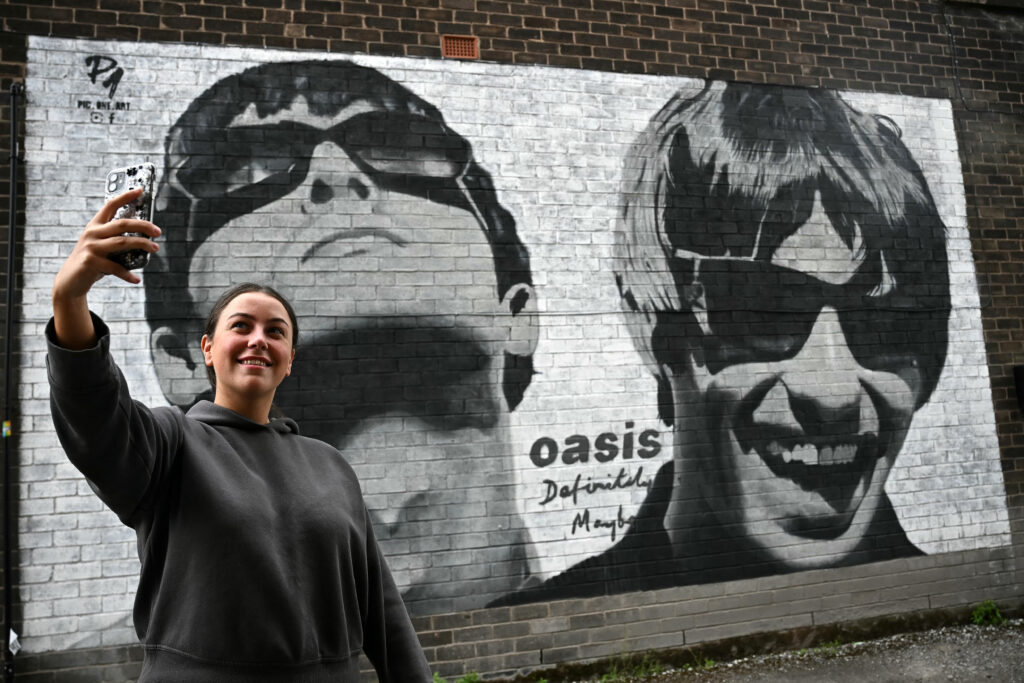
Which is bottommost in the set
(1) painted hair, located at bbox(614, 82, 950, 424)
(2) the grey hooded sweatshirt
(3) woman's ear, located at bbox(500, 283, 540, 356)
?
(2) the grey hooded sweatshirt

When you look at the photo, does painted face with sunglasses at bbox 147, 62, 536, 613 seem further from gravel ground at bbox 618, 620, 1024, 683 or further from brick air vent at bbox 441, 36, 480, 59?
gravel ground at bbox 618, 620, 1024, 683

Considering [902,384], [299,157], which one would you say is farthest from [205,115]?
[902,384]

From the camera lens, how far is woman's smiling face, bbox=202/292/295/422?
1622mm

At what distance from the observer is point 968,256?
6.22 meters

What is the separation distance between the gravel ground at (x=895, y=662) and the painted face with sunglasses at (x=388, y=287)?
1.66 meters

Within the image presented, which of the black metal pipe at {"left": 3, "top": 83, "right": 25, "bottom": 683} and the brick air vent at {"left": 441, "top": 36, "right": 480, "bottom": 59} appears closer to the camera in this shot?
the black metal pipe at {"left": 3, "top": 83, "right": 25, "bottom": 683}

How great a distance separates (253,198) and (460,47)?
1.82m

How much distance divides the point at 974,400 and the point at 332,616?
239 inches

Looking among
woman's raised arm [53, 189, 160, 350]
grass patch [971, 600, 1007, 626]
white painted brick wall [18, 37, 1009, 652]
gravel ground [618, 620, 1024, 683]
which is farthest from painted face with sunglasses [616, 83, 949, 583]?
woman's raised arm [53, 189, 160, 350]

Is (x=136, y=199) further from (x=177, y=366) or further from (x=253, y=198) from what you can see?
(x=253, y=198)

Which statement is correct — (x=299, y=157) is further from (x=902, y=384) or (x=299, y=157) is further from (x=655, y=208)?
(x=902, y=384)

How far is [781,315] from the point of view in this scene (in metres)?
5.69

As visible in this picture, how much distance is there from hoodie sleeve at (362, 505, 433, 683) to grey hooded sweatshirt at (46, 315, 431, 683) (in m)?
0.10

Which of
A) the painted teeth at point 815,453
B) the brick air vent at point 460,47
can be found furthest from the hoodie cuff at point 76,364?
the painted teeth at point 815,453
